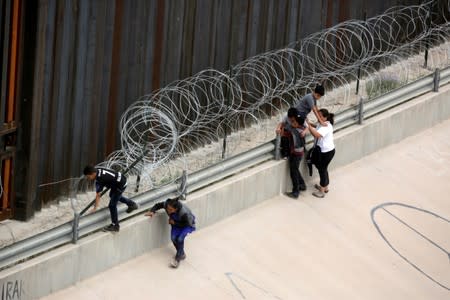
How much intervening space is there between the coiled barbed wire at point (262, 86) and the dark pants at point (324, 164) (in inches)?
43.6

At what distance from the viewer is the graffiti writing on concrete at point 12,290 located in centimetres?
1386

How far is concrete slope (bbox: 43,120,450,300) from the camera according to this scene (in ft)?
49.4

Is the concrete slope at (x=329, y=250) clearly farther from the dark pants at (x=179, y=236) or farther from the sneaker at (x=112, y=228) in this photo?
the sneaker at (x=112, y=228)

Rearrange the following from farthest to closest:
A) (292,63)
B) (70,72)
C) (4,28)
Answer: (292,63) < (70,72) < (4,28)

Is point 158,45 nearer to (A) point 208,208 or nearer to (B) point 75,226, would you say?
(A) point 208,208

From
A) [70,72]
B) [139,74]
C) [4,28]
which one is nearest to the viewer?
[4,28]

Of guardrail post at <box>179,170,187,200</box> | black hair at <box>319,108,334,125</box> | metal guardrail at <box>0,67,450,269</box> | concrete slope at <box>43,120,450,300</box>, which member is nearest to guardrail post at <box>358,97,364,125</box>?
metal guardrail at <box>0,67,450,269</box>

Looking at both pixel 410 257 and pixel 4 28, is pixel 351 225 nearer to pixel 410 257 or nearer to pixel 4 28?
pixel 410 257

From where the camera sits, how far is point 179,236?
49.5ft

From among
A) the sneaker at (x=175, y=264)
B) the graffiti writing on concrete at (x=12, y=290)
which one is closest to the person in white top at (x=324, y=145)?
the sneaker at (x=175, y=264)

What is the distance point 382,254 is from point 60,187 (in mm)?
4284

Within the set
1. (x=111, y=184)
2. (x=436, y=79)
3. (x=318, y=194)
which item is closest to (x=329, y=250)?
(x=318, y=194)

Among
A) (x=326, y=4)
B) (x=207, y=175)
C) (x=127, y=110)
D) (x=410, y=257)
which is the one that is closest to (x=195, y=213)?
(x=207, y=175)

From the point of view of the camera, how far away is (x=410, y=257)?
16609mm
